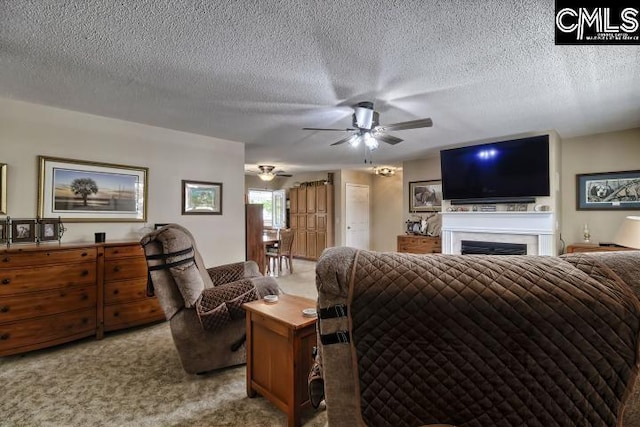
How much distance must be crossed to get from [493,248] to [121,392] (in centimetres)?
455

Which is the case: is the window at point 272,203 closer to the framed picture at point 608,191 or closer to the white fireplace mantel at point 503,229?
the white fireplace mantel at point 503,229

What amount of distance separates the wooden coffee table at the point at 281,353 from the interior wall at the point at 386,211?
19.6 feet

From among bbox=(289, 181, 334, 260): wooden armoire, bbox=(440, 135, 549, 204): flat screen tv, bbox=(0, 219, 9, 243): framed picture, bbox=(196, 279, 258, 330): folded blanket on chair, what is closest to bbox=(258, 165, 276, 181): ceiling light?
bbox=(289, 181, 334, 260): wooden armoire

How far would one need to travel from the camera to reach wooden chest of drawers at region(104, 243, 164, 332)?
3035 mm

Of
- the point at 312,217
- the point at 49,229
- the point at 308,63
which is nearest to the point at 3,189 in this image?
the point at 49,229

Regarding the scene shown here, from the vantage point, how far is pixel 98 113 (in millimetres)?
3271

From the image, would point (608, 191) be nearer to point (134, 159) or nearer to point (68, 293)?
point (134, 159)

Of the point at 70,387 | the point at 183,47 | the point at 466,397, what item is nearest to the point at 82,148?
the point at 183,47

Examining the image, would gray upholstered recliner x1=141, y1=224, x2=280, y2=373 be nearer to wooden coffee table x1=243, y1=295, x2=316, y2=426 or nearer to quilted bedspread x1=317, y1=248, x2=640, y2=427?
wooden coffee table x1=243, y1=295, x2=316, y2=426

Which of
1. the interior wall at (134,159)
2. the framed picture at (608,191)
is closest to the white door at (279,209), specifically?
the interior wall at (134,159)

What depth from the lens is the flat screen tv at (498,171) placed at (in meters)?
4.06

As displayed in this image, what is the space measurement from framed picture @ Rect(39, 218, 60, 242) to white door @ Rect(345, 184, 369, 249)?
5.52 m

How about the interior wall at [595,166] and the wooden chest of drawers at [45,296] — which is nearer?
the wooden chest of drawers at [45,296]

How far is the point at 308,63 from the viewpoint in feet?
7.36
